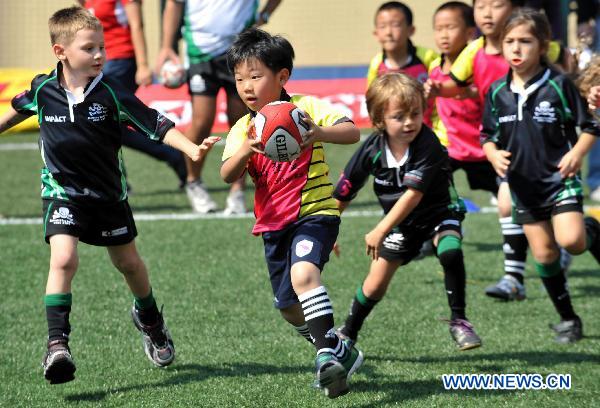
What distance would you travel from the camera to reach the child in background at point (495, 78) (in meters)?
6.85

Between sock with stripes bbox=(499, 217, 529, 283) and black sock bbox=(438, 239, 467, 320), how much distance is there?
4.19 ft

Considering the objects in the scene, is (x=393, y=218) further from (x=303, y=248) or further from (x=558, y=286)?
(x=558, y=286)

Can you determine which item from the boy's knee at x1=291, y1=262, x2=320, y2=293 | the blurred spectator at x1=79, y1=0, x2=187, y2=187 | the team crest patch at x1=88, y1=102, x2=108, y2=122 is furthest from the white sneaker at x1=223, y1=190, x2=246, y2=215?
the boy's knee at x1=291, y1=262, x2=320, y2=293

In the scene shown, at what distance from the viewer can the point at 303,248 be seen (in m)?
4.80

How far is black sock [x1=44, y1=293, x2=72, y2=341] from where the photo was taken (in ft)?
16.1

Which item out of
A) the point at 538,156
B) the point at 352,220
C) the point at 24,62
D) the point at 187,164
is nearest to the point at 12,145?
the point at 187,164

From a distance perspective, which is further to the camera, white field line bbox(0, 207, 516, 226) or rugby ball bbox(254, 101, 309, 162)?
white field line bbox(0, 207, 516, 226)

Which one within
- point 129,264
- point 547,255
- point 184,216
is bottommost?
point 184,216

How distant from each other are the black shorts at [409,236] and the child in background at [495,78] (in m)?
1.20

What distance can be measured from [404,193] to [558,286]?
1.11 m

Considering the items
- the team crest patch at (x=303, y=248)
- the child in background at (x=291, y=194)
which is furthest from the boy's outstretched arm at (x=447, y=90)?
the team crest patch at (x=303, y=248)

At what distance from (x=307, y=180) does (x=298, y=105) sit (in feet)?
1.14

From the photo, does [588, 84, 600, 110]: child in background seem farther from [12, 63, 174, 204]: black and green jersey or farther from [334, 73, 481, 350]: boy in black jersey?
[12, 63, 174, 204]: black and green jersey

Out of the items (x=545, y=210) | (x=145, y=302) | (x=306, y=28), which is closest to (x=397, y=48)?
(x=545, y=210)
